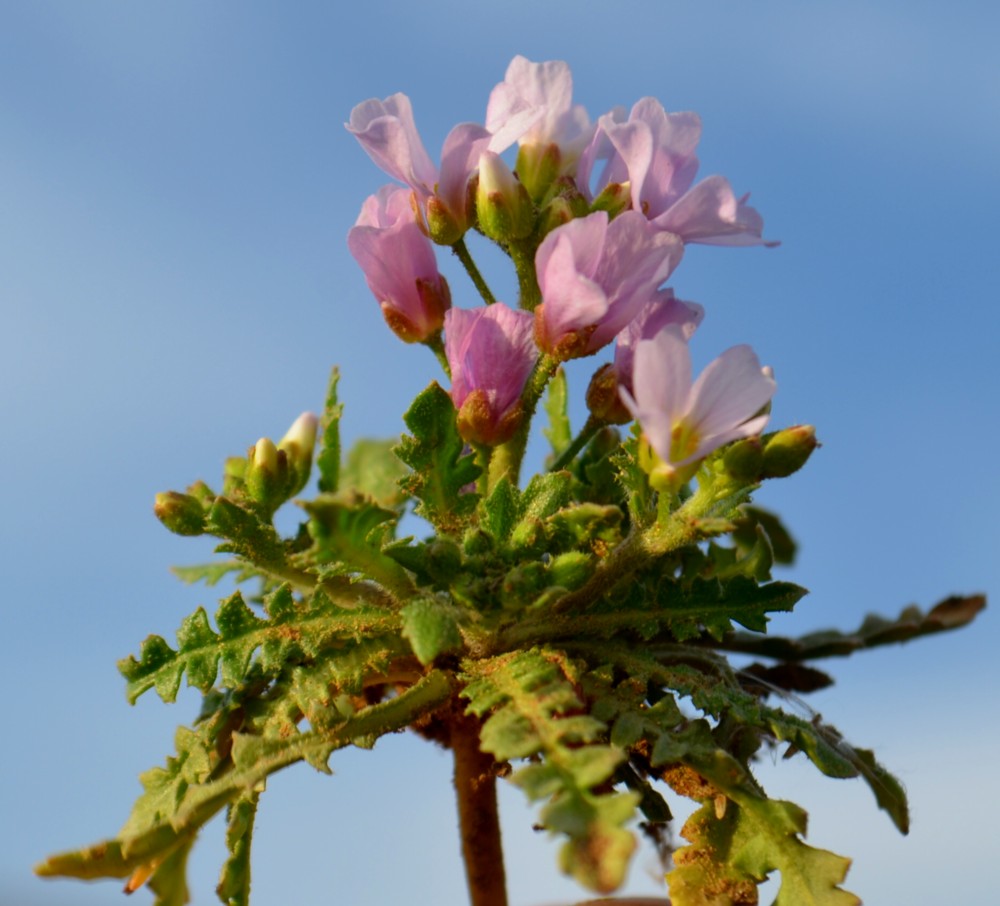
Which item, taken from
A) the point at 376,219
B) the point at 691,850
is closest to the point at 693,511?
the point at 691,850


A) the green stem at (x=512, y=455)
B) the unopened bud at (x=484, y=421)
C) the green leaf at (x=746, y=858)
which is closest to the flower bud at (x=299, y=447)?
the unopened bud at (x=484, y=421)

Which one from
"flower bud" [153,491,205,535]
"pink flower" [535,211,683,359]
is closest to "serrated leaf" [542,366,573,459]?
"pink flower" [535,211,683,359]

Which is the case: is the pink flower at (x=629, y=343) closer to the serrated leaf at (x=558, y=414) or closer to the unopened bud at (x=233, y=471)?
the serrated leaf at (x=558, y=414)

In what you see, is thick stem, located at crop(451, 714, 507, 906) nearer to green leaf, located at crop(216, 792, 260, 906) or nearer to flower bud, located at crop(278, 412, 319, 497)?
green leaf, located at crop(216, 792, 260, 906)

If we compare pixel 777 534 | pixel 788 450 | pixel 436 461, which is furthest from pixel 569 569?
pixel 777 534

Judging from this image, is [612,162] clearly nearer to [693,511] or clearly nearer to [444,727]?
[693,511]

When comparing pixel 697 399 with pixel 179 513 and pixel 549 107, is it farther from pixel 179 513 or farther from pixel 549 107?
pixel 179 513

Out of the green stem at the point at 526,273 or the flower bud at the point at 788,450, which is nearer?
the flower bud at the point at 788,450
